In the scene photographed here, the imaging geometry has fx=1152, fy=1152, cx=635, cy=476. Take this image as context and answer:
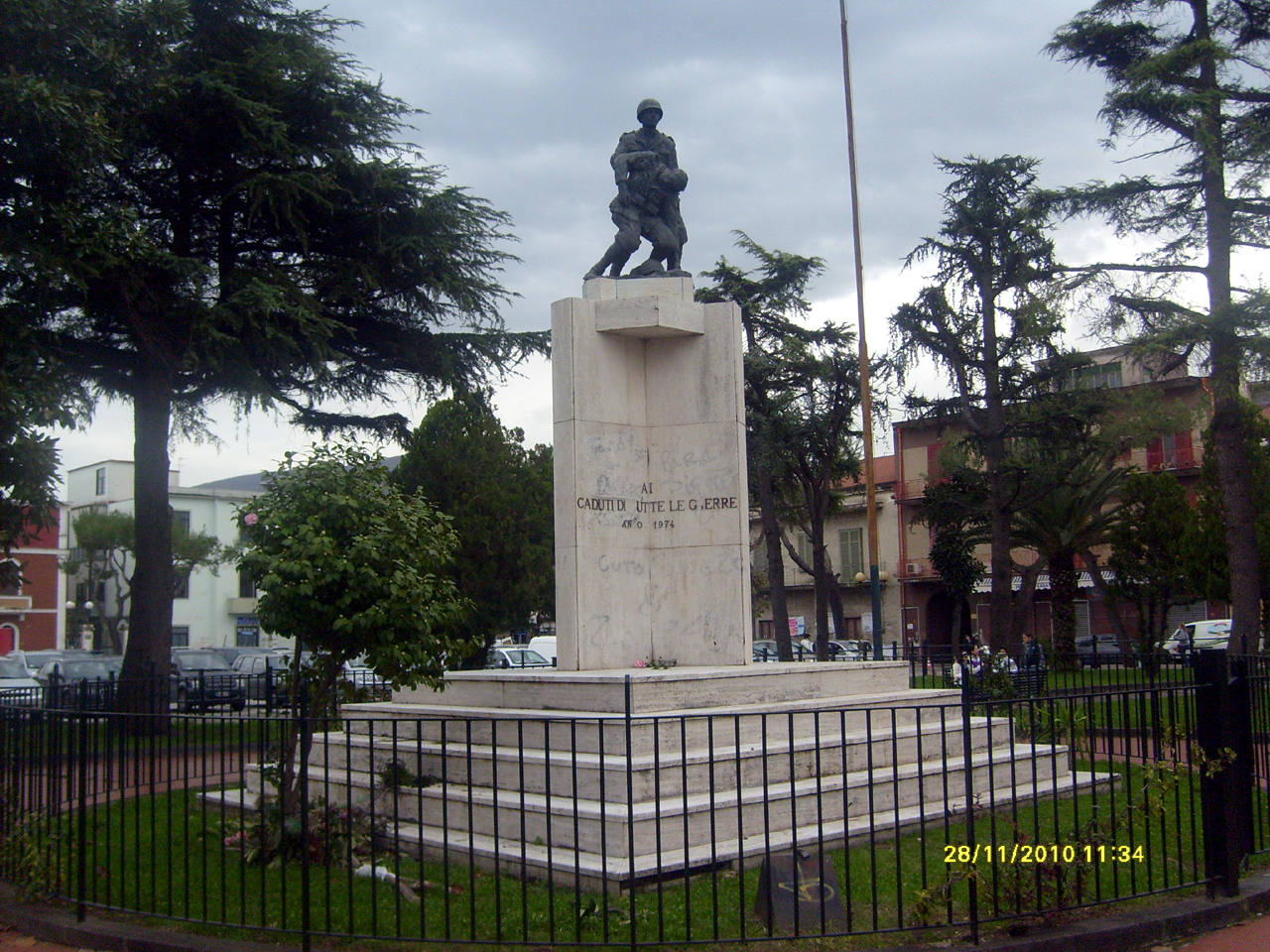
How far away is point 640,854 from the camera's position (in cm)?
727

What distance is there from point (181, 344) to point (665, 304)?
41.0 feet

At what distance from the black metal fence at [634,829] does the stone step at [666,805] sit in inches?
1.0

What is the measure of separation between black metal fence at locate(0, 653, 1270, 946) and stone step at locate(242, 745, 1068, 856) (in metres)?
0.02

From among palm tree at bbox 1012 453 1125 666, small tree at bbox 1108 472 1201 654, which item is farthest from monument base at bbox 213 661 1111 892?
small tree at bbox 1108 472 1201 654

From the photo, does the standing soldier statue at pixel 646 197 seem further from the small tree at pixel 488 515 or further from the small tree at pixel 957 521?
the small tree at pixel 957 521

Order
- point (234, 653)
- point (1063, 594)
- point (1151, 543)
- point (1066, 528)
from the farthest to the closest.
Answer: point (234, 653)
point (1151, 543)
point (1063, 594)
point (1066, 528)

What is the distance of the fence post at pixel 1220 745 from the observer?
6.99 m

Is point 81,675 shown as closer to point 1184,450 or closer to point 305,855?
point 305,855

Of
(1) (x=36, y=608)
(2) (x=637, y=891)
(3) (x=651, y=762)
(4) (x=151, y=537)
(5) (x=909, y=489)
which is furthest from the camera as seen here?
(1) (x=36, y=608)

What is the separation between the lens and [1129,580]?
119 ft

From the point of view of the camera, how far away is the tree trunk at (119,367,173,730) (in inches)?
806

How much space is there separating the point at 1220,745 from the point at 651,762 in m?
3.60

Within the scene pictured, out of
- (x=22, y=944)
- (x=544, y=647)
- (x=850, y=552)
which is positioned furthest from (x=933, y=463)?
(x=22, y=944)

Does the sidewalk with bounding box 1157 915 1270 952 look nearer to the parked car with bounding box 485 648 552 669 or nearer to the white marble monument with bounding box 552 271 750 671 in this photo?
the white marble monument with bounding box 552 271 750 671
